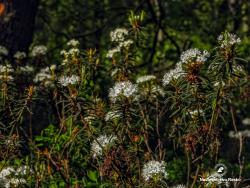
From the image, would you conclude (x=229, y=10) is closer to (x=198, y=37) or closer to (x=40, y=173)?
(x=198, y=37)

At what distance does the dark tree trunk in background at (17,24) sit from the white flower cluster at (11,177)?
9.40ft

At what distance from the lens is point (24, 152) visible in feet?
21.8

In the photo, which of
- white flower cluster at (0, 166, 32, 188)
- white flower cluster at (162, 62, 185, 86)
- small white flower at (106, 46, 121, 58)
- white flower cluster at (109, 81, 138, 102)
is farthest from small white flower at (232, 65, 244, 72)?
white flower cluster at (0, 166, 32, 188)

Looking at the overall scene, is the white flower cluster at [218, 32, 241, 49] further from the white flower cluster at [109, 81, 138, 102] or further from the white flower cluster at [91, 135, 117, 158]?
the white flower cluster at [91, 135, 117, 158]

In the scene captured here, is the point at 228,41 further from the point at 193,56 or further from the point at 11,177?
the point at 11,177

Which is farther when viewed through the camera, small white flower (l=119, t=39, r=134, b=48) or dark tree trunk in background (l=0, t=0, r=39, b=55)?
dark tree trunk in background (l=0, t=0, r=39, b=55)

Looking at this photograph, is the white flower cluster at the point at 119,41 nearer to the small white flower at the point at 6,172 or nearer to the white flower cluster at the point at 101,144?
the white flower cluster at the point at 101,144

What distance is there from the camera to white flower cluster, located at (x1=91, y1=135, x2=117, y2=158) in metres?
4.81

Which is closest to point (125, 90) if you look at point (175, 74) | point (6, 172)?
point (175, 74)

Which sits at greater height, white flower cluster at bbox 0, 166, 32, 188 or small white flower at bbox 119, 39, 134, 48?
small white flower at bbox 119, 39, 134, 48

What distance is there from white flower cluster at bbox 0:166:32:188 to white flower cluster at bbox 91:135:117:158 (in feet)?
1.88

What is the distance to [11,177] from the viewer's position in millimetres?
4938

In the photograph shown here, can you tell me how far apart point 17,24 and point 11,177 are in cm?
321

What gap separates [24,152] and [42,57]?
1130 millimetres
